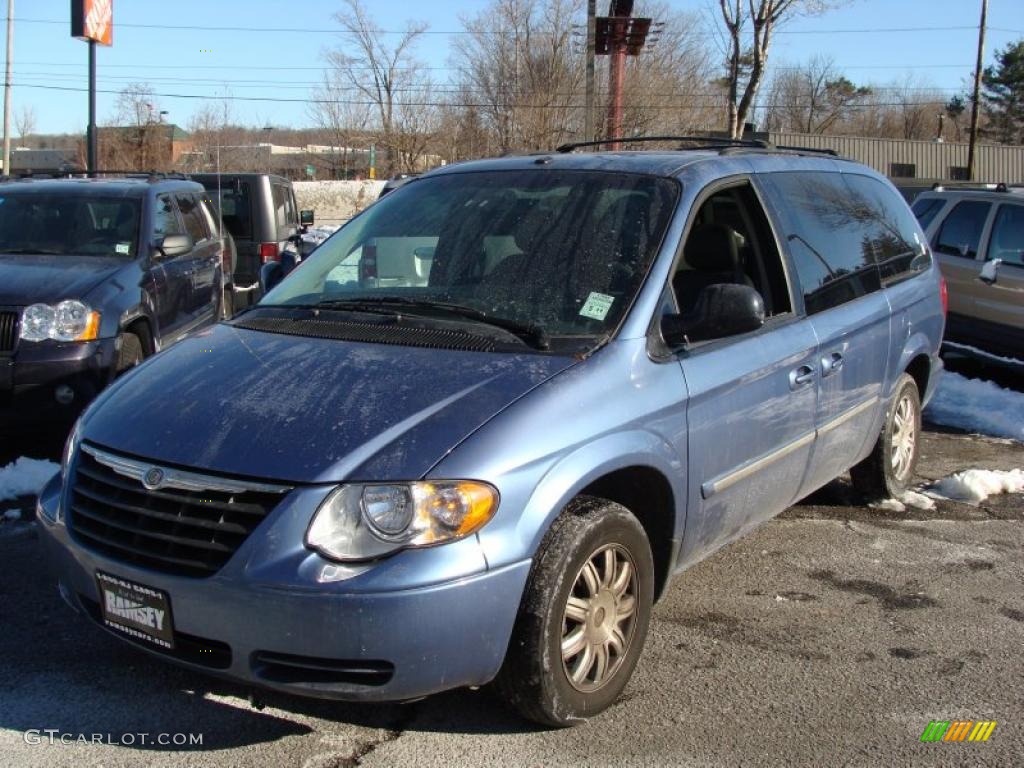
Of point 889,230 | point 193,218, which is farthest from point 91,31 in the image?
point 889,230

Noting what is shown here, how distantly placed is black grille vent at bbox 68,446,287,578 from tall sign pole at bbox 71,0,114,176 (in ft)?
52.0

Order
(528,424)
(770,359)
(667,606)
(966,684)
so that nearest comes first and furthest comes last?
(528,424) → (966,684) → (770,359) → (667,606)

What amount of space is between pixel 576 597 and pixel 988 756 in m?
1.42

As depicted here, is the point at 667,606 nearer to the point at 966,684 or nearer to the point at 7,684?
the point at 966,684

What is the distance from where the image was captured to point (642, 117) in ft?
122

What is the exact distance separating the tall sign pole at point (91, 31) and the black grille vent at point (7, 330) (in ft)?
40.3

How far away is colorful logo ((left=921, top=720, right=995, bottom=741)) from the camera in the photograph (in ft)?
11.2

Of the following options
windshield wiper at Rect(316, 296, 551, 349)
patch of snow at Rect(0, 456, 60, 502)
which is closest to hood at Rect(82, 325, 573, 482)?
windshield wiper at Rect(316, 296, 551, 349)

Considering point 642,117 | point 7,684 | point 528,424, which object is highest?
point 642,117

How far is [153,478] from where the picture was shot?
3.09 metres

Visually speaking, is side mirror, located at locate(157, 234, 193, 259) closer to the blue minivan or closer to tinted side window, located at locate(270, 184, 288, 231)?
the blue minivan

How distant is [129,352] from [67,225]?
143cm

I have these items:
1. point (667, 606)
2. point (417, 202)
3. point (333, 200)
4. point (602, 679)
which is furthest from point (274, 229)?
point (333, 200)

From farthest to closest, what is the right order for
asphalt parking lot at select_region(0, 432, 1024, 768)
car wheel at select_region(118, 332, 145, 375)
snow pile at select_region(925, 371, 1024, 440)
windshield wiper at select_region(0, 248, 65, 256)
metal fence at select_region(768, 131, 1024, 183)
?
metal fence at select_region(768, 131, 1024, 183), snow pile at select_region(925, 371, 1024, 440), windshield wiper at select_region(0, 248, 65, 256), car wheel at select_region(118, 332, 145, 375), asphalt parking lot at select_region(0, 432, 1024, 768)
